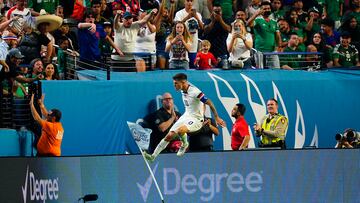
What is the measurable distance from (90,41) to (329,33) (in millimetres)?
5475

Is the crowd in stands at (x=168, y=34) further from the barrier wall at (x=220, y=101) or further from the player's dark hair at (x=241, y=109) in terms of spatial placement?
the player's dark hair at (x=241, y=109)

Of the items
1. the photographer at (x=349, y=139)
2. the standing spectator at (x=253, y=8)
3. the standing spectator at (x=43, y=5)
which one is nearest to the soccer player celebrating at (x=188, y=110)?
the photographer at (x=349, y=139)

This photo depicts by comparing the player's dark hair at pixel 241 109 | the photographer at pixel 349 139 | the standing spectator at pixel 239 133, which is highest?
the player's dark hair at pixel 241 109

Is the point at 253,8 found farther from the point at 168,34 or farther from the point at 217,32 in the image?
the point at 168,34

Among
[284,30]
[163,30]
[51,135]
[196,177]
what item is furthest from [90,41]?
[196,177]

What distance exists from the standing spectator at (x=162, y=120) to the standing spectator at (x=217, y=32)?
2.55 meters

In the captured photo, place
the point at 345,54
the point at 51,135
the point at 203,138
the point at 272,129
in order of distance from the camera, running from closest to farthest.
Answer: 1. the point at 51,135
2. the point at 272,129
3. the point at 203,138
4. the point at 345,54

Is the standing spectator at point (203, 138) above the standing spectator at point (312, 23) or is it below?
below

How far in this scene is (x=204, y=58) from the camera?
24.4m

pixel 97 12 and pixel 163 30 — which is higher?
pixel 97 12

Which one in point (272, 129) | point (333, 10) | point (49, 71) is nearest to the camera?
point (272, 129)

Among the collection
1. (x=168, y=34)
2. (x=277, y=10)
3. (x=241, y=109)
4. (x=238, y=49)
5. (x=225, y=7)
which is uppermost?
(x=225, y=7)

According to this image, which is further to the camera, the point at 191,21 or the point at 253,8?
the point at 253,8

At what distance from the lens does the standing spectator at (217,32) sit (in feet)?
82.1
